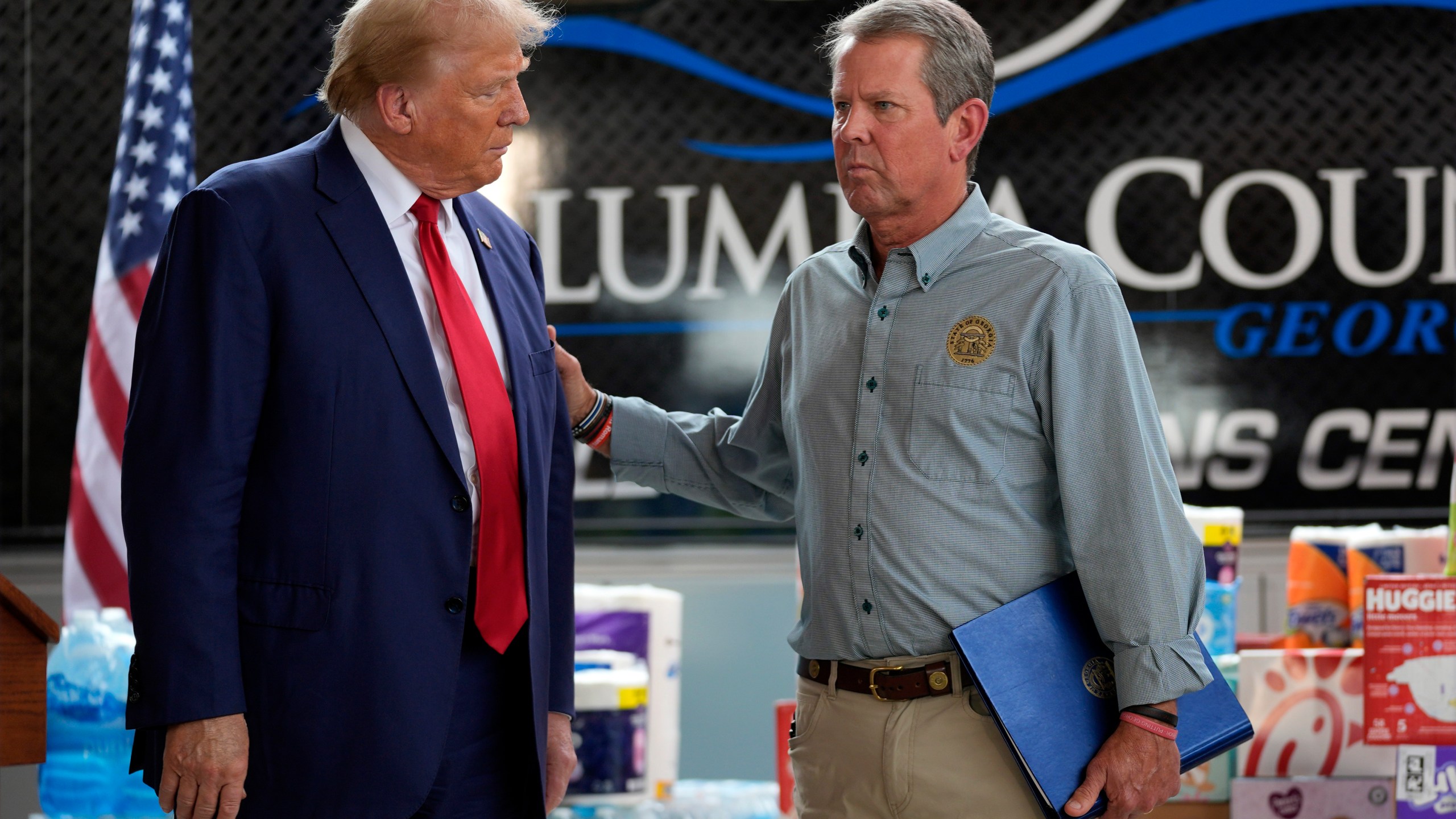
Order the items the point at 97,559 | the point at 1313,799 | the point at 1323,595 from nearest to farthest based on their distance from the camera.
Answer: the point at 1313,799
the point at 1323,595
the point at 97,559

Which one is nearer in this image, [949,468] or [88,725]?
A: [949,468]

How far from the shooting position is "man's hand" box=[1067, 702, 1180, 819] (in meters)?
1.65

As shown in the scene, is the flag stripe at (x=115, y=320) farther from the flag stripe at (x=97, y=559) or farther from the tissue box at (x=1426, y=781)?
the tissue box at (x=1426, y=781)

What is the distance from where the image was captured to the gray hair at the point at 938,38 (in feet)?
5.93

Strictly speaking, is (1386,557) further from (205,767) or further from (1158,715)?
(205,767)

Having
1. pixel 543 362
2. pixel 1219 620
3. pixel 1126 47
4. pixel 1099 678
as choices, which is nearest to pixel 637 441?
pixel 543 362

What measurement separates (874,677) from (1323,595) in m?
1.64

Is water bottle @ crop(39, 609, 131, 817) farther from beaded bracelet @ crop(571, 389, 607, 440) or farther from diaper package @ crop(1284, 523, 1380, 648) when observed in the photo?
diaper package @ crop(1284, 523, 1380, 648)

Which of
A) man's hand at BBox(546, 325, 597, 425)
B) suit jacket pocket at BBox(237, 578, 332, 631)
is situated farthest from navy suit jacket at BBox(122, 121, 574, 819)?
man's hand at BBox(546, 325, 597, 425)

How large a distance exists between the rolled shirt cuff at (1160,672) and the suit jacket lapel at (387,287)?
0.88 m

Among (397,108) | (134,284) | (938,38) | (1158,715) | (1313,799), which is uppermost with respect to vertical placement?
(134,284)

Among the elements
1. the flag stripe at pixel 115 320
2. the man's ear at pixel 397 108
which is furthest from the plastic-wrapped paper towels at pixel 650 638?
the man's ear at pixel 397 108

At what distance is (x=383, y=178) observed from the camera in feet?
5.47

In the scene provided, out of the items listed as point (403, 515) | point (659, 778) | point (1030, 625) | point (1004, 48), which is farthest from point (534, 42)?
point (1004, 48)
